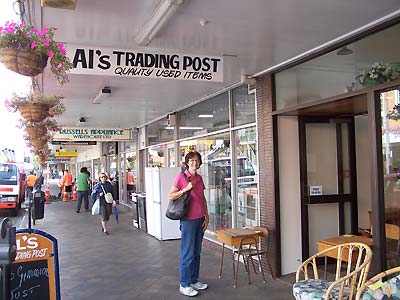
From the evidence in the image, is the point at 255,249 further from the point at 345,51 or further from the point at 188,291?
the point at 345,51

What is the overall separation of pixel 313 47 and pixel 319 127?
160 cm

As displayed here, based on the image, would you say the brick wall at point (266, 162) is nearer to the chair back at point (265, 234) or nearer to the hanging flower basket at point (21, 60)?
the chair back at point (265, 234)

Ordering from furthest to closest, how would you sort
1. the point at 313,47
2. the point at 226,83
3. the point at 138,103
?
the point at 138,103
the point at 226,83
the point at 313,47

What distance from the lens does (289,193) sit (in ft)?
19.7

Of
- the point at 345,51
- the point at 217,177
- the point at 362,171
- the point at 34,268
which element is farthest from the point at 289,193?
the point at 34,268

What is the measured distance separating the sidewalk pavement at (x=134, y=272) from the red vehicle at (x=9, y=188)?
5.59 metres

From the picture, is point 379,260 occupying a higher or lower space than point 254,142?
lower

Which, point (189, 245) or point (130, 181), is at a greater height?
point (130, 181)

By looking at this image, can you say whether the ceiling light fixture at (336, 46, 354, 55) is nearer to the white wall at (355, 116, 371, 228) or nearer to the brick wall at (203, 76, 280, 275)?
the brick wall at (203, 76, 280, 275)

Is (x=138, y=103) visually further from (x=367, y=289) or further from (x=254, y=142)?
(x=367, y=289)

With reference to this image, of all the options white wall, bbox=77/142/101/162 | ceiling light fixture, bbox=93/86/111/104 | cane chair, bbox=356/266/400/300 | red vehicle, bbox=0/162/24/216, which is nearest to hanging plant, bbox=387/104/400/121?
cane chair, bbox=356/266/400/300

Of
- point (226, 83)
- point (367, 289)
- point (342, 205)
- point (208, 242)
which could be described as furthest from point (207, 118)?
point (367, 289)

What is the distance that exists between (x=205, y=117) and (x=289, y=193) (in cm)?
317

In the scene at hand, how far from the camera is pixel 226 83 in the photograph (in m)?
7.04
